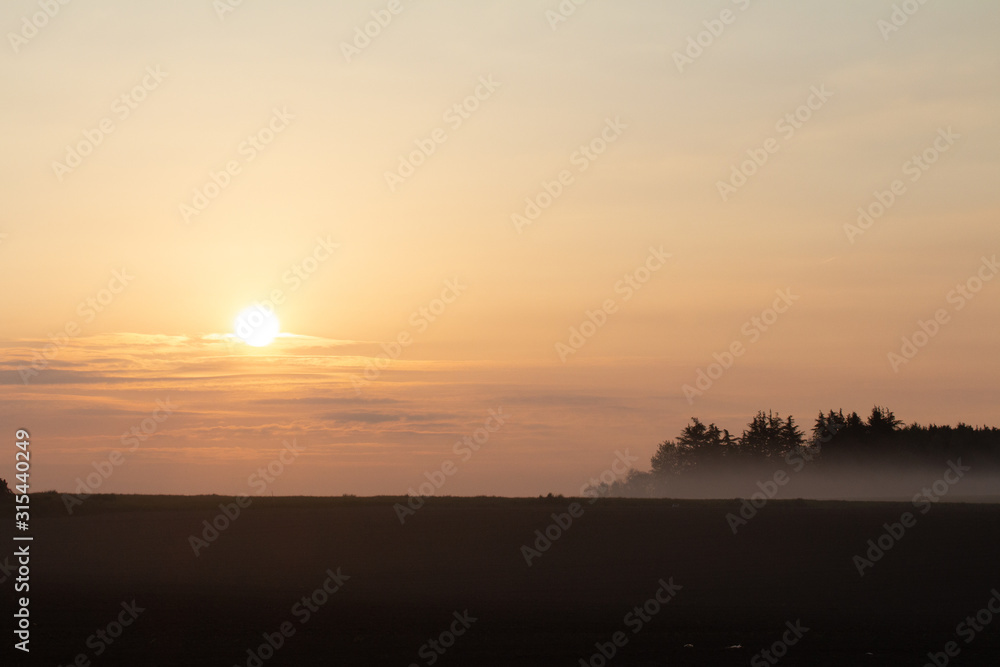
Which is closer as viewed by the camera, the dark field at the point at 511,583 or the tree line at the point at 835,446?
the dark field at the point at 511,583

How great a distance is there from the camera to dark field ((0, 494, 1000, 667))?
81.5 ft

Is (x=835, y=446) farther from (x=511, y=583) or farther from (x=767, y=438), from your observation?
(x=511, y=583)

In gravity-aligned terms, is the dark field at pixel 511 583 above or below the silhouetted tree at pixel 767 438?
below

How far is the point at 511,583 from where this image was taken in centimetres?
3988

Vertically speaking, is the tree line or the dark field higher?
the tree line

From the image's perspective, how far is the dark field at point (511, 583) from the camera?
81.5 feet

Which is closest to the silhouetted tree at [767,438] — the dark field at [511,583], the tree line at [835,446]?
the tree line at [835,446]

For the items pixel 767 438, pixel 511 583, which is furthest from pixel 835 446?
pixel 511 583

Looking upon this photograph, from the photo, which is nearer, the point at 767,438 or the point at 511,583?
the point at 511,583

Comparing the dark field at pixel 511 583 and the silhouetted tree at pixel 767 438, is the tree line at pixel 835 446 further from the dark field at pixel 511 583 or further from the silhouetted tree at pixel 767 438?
the dark field at pixel 511 583

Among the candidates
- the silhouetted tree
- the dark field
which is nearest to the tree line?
the silhouetted tree

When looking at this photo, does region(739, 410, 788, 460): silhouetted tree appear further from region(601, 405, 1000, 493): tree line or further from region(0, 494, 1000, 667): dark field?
region(0, 494, 1000, 667): dark field

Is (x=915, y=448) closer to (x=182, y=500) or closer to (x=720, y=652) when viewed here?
(x=182, y=500)

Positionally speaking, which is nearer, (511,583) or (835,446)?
(511,583)
